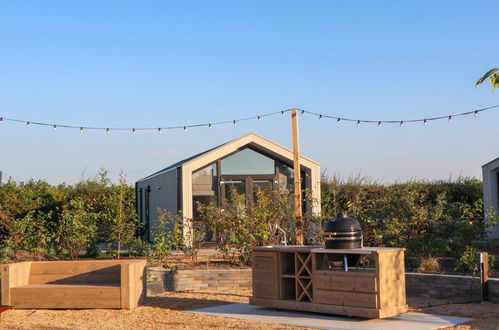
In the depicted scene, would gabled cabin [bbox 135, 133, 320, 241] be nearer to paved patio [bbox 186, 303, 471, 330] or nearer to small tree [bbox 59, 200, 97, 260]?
small tree [bbox 59, 200, 97, 260]

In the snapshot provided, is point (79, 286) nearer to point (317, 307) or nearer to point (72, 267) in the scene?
point (72, 267)

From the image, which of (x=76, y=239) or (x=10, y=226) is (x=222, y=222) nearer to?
(x=76, y=239)

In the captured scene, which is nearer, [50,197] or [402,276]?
[402,276]

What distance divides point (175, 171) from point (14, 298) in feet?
30.6

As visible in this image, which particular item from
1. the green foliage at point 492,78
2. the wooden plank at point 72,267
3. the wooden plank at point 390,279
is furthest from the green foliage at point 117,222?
the green foliage at point 492,78

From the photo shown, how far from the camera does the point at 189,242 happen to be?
530 inches

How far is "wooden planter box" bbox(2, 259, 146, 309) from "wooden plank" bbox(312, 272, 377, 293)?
264 cm

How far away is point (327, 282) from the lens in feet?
28.8

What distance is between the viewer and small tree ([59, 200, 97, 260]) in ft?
43.9

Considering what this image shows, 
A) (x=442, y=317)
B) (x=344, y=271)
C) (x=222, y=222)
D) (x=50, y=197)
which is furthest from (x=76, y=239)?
(x=50, y=197)

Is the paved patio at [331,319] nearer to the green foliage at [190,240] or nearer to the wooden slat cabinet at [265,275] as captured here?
the wooden slat cabinet at [265,275]

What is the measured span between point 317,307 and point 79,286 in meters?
3.43

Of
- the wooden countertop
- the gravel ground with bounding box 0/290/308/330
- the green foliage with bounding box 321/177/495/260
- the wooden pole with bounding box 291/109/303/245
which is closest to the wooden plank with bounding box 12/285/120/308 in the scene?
the gravel ground with bounding box 0/290/308/330

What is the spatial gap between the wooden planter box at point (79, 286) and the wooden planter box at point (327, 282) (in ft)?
5.57
